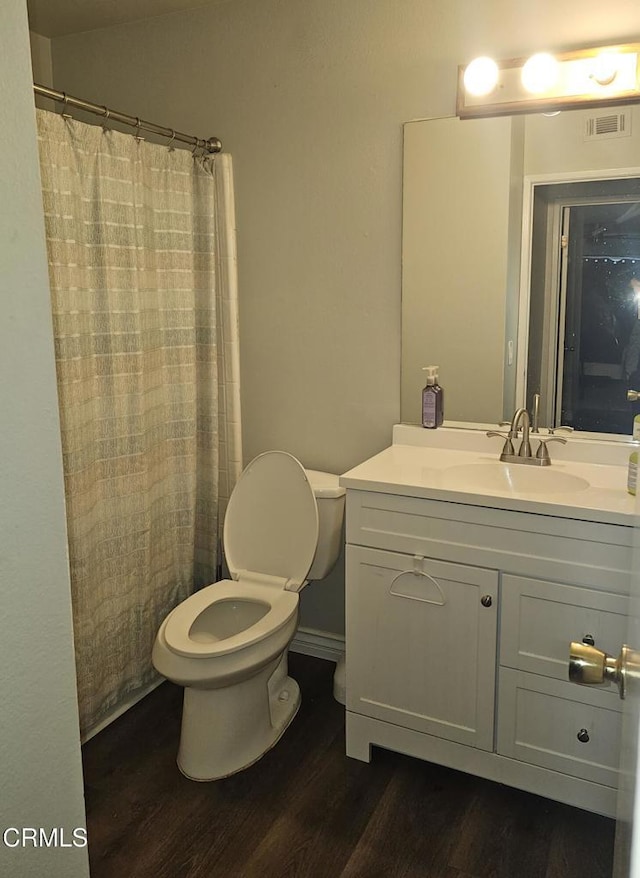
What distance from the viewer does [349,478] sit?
2.13 m

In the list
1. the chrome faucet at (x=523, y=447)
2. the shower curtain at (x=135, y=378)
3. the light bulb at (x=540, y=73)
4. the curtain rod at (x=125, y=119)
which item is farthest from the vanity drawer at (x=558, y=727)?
the curtain rod at (x=125, y=119)

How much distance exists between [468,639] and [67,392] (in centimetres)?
134

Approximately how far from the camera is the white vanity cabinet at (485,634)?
1.89 m

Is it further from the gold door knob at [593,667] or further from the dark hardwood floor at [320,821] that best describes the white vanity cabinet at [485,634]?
the gold door knob at [593,667]

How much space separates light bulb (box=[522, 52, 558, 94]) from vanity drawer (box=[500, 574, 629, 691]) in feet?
4.60

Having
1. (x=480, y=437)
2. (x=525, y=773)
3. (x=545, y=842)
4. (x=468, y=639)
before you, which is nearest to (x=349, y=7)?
(x=480, y=437)

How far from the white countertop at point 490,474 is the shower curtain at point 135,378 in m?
0.74

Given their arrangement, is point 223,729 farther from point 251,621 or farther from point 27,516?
point 27,516

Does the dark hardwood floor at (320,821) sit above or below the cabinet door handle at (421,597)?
below

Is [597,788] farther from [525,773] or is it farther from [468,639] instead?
[468,639]

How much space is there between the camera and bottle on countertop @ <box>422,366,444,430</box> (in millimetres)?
2473

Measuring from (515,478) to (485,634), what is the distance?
0.50 m

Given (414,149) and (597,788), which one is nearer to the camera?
(597,788)

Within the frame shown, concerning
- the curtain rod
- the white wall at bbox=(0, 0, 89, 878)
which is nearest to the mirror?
the curtain rod
